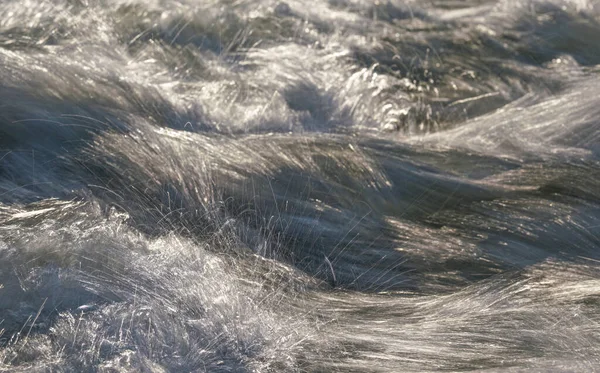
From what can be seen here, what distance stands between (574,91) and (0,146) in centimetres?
168

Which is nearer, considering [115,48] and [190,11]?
[115,48]

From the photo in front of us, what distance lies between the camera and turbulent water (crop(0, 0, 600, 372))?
6.23 feet

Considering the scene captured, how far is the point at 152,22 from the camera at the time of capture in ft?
9.46

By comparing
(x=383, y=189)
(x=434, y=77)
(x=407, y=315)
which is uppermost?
(x=434, y=77)

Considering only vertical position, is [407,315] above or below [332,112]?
below

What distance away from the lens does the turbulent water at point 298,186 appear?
1.90 meters

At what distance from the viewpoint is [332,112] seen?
106 inches

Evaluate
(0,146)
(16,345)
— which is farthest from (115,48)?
(16,345)

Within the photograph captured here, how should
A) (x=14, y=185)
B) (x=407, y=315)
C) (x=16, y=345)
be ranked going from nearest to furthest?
1. (x=16, y=345)
2. (x=407, y=315)
3. (x=14, y=185)

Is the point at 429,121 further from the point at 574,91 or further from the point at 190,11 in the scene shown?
the point at 190,11

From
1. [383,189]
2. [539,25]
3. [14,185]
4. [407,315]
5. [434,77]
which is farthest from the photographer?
[539,25]

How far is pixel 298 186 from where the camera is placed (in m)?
2.30

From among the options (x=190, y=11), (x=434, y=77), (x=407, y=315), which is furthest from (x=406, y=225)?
(x=190, y=11)

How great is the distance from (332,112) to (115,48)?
697 millimetres
